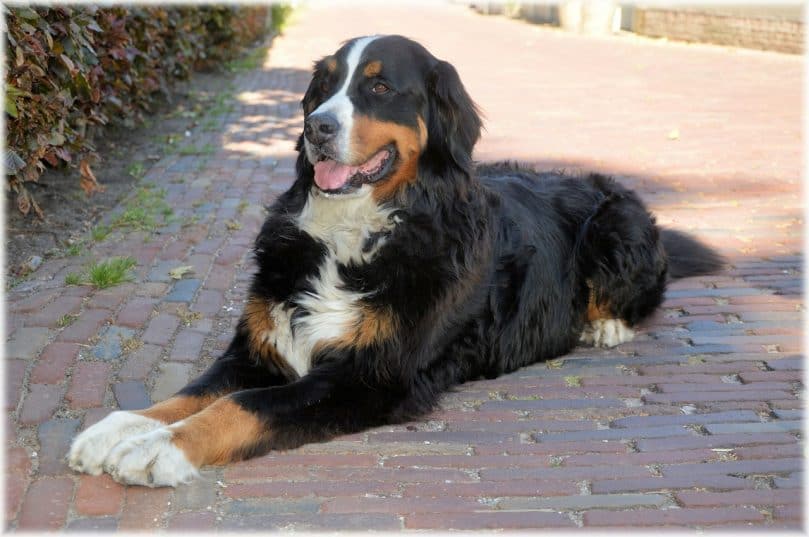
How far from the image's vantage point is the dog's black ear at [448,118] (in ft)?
13.0

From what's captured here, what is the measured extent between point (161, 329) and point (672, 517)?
2651 millimetres

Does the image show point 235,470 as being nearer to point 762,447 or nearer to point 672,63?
point 762,447

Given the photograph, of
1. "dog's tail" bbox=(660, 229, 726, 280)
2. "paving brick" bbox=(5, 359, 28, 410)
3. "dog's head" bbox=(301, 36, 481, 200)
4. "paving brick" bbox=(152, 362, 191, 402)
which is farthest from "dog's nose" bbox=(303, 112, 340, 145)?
"dog's tail" bbox=(660, 229, 726, 280)

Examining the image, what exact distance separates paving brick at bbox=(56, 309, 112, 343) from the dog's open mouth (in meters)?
1.43

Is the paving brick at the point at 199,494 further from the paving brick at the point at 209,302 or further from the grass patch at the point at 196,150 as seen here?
the grass patch at the point at 196,150

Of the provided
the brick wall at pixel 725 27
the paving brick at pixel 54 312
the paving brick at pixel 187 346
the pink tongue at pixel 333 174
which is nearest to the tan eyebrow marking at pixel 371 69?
the pink tongue at pixel 333 174

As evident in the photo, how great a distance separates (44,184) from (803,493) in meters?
5.75

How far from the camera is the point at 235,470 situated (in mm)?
3246

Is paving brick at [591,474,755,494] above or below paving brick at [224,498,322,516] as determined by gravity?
above

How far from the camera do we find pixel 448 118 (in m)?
3.99

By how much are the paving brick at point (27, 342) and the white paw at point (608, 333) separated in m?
2.72

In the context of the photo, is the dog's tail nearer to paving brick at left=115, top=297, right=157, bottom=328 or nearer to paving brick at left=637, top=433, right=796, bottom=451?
paving brick at left=637, top=433, right=796, bottom=451

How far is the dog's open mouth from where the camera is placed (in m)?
3.78

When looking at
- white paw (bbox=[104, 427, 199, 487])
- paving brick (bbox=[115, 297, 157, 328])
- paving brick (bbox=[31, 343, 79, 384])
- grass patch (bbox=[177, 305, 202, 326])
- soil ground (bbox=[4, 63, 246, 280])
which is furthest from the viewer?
soil ground (bbox=[4, 63, 246, 280])
